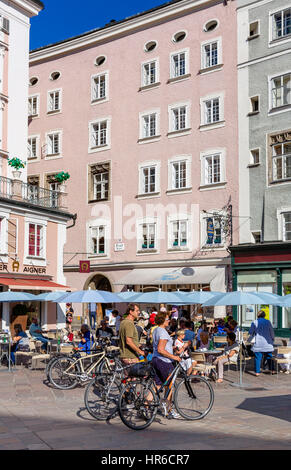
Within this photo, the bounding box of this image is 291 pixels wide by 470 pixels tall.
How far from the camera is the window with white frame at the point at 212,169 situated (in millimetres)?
36553

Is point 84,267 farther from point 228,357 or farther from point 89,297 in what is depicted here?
point 228,357

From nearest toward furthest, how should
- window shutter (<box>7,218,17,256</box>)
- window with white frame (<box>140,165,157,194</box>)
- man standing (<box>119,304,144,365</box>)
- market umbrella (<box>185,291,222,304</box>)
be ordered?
man standing (<box>119,304,144,365</box>)
market umbrella (<box>185,291,222,304</box>)
window shutter (<box>7,218,17,256</box>)
window with white frame (<box>140,165,157,194</box>)

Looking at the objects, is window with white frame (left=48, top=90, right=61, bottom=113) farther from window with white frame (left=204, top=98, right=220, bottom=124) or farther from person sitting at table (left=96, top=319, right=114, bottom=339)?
person sitting at table (left=96, top=319, right=114, bottom=339)

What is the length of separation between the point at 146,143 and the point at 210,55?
6.58 m

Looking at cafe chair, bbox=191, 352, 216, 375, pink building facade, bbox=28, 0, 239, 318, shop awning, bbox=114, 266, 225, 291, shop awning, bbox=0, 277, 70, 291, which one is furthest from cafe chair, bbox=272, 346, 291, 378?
pink building facade, bbox=28, 0, 239, 318

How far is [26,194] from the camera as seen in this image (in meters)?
31.8

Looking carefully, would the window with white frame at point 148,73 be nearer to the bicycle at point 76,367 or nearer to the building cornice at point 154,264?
the building cornice at point 154,264

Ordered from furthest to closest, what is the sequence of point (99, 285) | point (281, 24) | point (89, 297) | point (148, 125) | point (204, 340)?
1. point (99, 285)
2. point (148, 125)
3. point (281, 24)
4. point (89, 297)
5. point (204, 340)

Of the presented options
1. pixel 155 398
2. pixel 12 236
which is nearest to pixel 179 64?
pixel 12 236

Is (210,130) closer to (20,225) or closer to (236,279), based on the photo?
(236,279)

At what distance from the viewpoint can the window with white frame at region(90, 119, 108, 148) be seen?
4197 cm

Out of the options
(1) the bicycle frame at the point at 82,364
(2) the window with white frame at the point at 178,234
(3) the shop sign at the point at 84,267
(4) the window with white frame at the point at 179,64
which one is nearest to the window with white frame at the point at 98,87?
(4) the window with white frame at the point at 179,64

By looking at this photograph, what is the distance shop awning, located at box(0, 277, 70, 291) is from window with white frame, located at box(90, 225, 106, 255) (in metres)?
9.93
